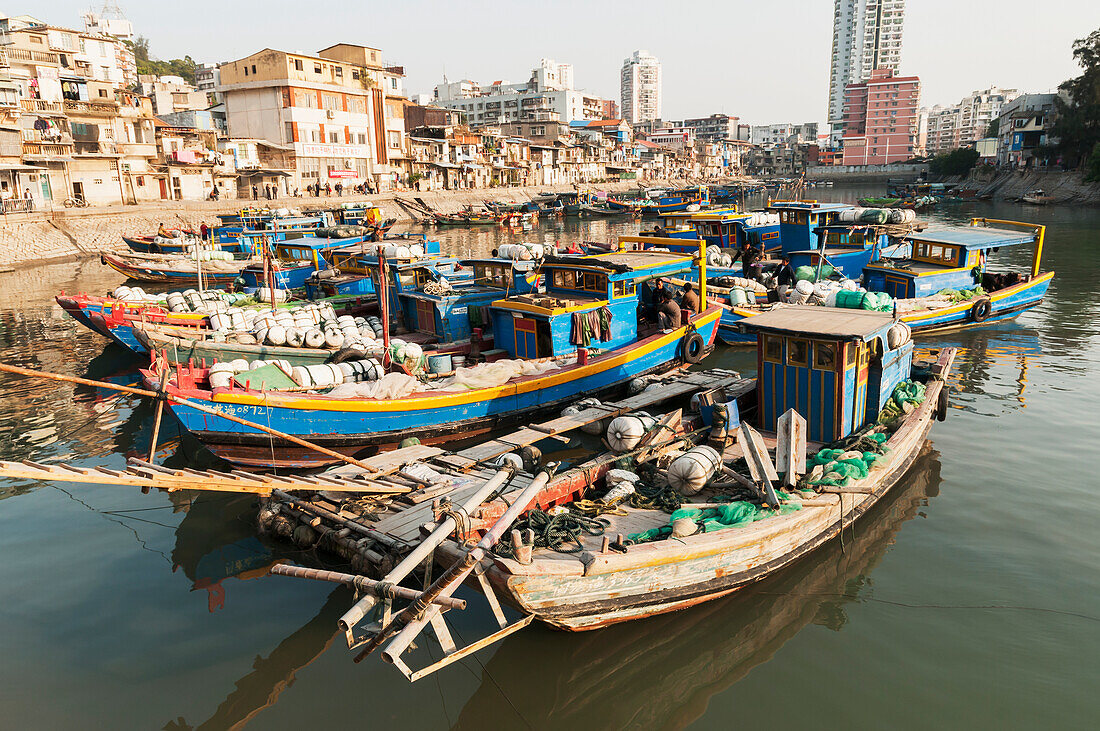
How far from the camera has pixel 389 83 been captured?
6944cm

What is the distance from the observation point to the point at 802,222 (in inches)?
1068

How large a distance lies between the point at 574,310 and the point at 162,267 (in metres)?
25.7

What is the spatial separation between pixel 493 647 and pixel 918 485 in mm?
7693

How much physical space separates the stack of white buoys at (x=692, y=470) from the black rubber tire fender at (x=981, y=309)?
52.6ft

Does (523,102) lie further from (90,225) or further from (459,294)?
(459,294)

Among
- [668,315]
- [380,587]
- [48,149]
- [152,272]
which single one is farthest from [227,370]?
[48,149]

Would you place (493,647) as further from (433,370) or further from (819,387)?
(433,370)

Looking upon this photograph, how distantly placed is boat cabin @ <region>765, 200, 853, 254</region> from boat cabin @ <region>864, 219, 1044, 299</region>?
13.4 ft

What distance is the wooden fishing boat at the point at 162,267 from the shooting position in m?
30.9

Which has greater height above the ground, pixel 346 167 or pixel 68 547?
pixel 346 167

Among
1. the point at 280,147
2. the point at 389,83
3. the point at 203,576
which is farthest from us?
the point at 389,83

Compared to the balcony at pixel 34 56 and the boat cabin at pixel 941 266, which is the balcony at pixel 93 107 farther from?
the boat cabin at pixel 941 266

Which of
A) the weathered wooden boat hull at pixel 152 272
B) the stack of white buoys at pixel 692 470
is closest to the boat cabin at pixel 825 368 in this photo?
the stack of white buoys at pixel 692 470

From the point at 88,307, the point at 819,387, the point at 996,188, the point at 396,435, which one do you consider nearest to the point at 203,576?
the point at 396,435
